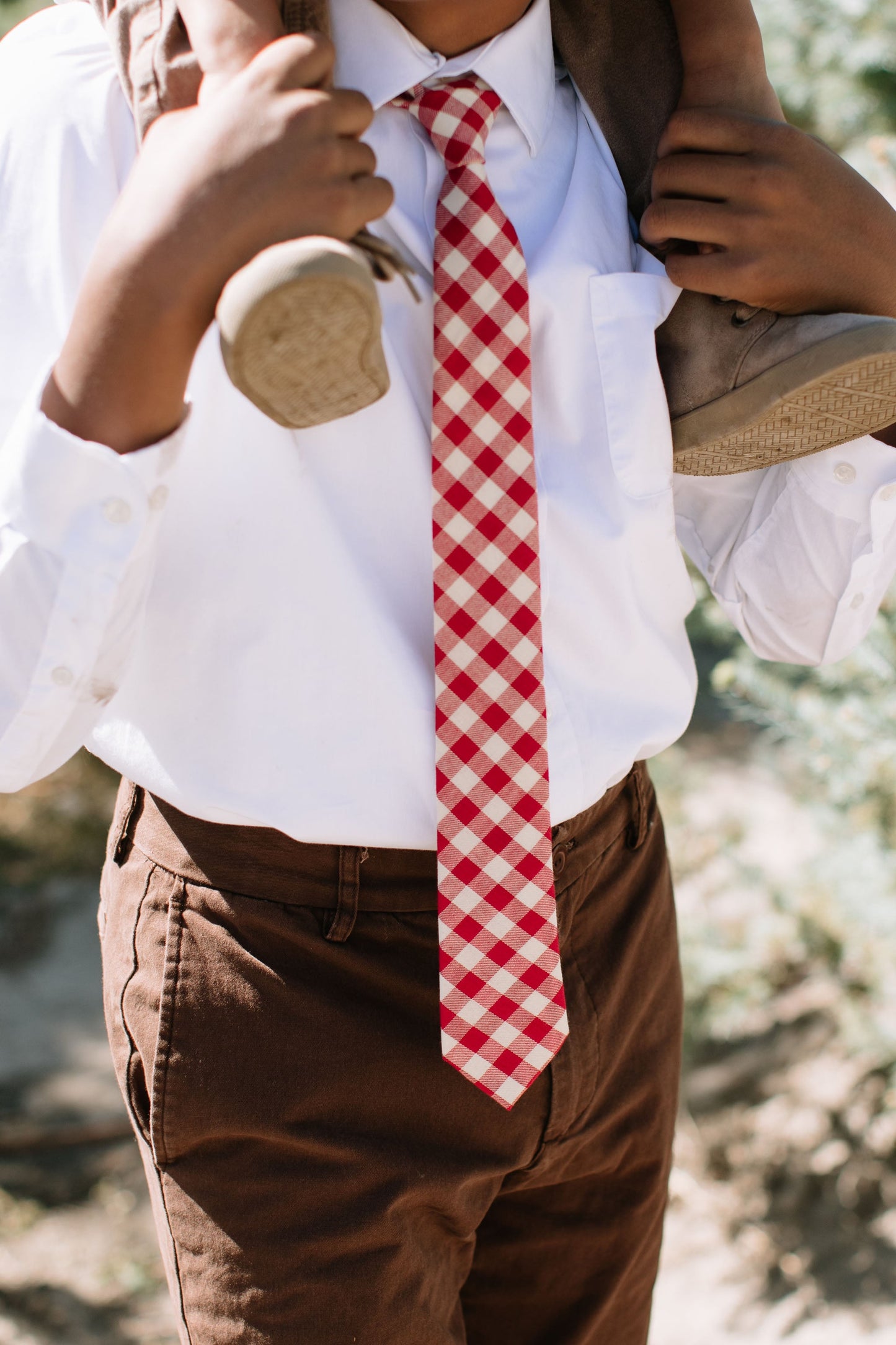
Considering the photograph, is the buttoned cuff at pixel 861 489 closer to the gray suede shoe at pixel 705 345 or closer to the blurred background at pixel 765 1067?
the gray suede shoe at pixel 705 345

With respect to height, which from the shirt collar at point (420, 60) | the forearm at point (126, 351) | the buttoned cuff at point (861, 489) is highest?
the shirt collar at point (420, 60)

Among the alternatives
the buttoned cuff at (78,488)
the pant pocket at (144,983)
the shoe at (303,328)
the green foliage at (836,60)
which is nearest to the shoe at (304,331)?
the shoe at (303,328)

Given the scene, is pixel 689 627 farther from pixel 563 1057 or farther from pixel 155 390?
pixel 155 390

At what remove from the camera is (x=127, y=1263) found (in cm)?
211

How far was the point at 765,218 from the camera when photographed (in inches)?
37.5

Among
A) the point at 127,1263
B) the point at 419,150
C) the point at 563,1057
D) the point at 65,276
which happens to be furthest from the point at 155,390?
the point at 127,1263

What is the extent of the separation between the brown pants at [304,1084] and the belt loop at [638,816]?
3.7 inches

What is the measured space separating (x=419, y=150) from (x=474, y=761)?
1.52 ft

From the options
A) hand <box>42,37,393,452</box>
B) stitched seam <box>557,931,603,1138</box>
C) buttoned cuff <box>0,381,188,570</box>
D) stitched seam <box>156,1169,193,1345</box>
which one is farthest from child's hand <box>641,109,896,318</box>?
stitched seam <box>156,1169,193,1345</box>

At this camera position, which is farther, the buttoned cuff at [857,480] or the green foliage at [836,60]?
the green foliage at [836,60]

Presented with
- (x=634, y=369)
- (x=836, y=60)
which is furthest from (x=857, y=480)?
(x=836, y=60)

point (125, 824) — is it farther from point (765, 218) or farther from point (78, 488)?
point (765, 218)

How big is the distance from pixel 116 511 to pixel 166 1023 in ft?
1.36

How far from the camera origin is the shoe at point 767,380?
940mm
